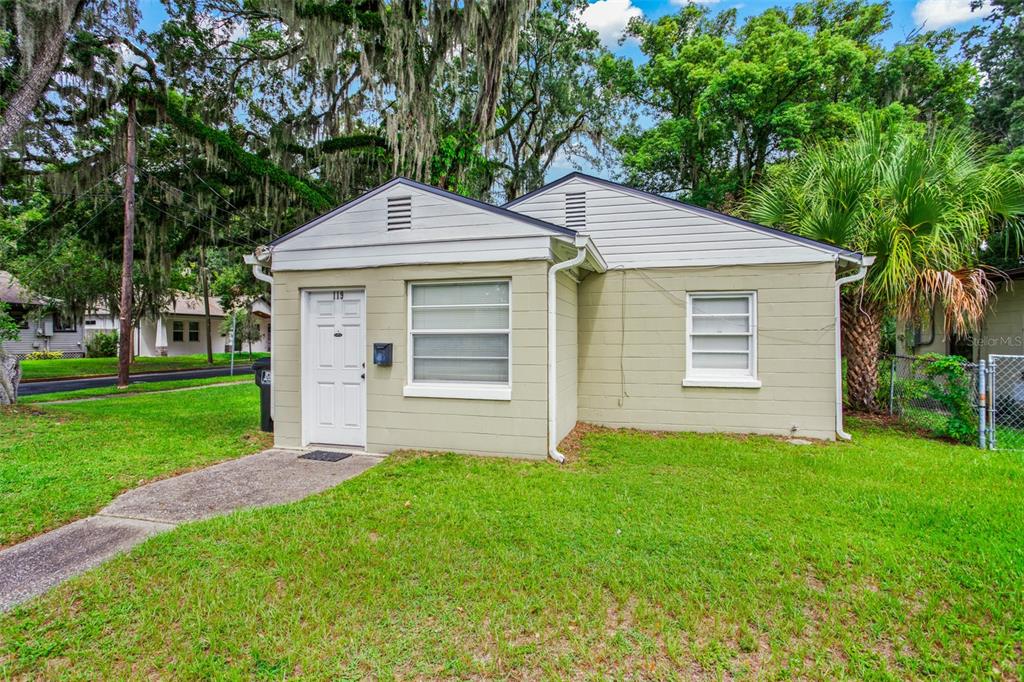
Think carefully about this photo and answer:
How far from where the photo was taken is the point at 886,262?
6664 millimetres

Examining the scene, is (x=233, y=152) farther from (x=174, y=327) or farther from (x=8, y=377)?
(x=174, y=327)

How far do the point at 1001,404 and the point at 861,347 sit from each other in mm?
2122

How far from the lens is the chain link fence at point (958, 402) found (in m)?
5.73

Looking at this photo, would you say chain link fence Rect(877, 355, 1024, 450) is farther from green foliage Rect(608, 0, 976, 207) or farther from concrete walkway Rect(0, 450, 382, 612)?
green foliage Rect(608, 0, 976, 207)

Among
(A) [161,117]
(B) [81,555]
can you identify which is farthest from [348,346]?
(A) [161,117]

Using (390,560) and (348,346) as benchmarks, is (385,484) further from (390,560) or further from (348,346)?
(348,346)

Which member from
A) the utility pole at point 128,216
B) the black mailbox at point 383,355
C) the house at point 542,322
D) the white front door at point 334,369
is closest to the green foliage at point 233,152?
the utility pole at point 128,216

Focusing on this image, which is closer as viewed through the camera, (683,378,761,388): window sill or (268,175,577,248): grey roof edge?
(268,175,577,248): grey roof edge

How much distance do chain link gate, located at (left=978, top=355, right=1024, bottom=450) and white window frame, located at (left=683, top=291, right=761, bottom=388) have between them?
7.94 feet

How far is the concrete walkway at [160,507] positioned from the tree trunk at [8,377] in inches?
214

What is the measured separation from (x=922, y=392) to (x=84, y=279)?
2484cm

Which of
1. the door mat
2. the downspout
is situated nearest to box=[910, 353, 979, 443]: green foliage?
the downspout

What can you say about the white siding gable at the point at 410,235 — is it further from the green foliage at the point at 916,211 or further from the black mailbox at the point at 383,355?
the green foliage at the point at 916,211

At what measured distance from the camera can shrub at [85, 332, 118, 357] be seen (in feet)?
77.2
